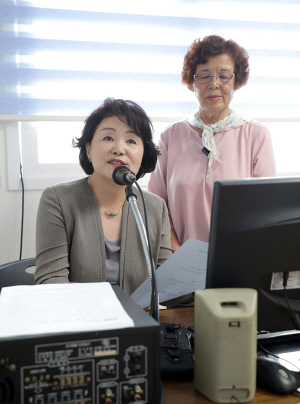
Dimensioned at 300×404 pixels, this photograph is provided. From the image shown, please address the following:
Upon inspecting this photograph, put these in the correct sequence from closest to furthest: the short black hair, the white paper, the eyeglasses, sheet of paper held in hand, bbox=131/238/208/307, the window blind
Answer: the white paper < sheet of paper held in hand, bbox=131/238/208/307 < the short black hair < the eyeglasses < the window blind

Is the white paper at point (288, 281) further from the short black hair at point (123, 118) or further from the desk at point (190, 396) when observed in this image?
the short black hair at point (123, 118)

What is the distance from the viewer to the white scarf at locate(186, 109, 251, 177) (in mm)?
1910

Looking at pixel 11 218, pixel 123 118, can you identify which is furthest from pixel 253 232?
pixel 11 218

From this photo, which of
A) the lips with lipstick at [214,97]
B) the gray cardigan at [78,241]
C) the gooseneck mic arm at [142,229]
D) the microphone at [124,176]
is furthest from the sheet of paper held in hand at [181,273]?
the lips with lipstick at [214,97]

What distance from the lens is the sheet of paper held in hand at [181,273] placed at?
1.01 meters

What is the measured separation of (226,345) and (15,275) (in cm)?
112

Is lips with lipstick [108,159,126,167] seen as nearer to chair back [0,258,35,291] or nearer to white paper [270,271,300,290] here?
chair back [0,258,35,291]

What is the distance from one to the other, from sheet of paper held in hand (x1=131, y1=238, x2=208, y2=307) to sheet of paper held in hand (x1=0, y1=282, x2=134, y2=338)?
0.22 m

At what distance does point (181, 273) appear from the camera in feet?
3.45

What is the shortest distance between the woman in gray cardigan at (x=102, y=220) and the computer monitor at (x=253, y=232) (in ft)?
2.19

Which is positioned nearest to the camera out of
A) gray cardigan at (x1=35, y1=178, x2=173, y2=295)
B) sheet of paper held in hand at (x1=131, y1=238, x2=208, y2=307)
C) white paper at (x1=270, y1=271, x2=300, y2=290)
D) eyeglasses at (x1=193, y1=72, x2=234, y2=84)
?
white paper at (x1=270, y1=271, x2=300, y2=290)

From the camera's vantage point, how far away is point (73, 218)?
1.45 meters

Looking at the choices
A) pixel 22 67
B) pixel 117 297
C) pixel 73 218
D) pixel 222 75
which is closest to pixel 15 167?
pixel 22 67

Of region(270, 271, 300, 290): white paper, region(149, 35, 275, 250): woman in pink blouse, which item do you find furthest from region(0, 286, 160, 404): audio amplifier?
region(149, 35, 275, 250): woman in pink blouse
